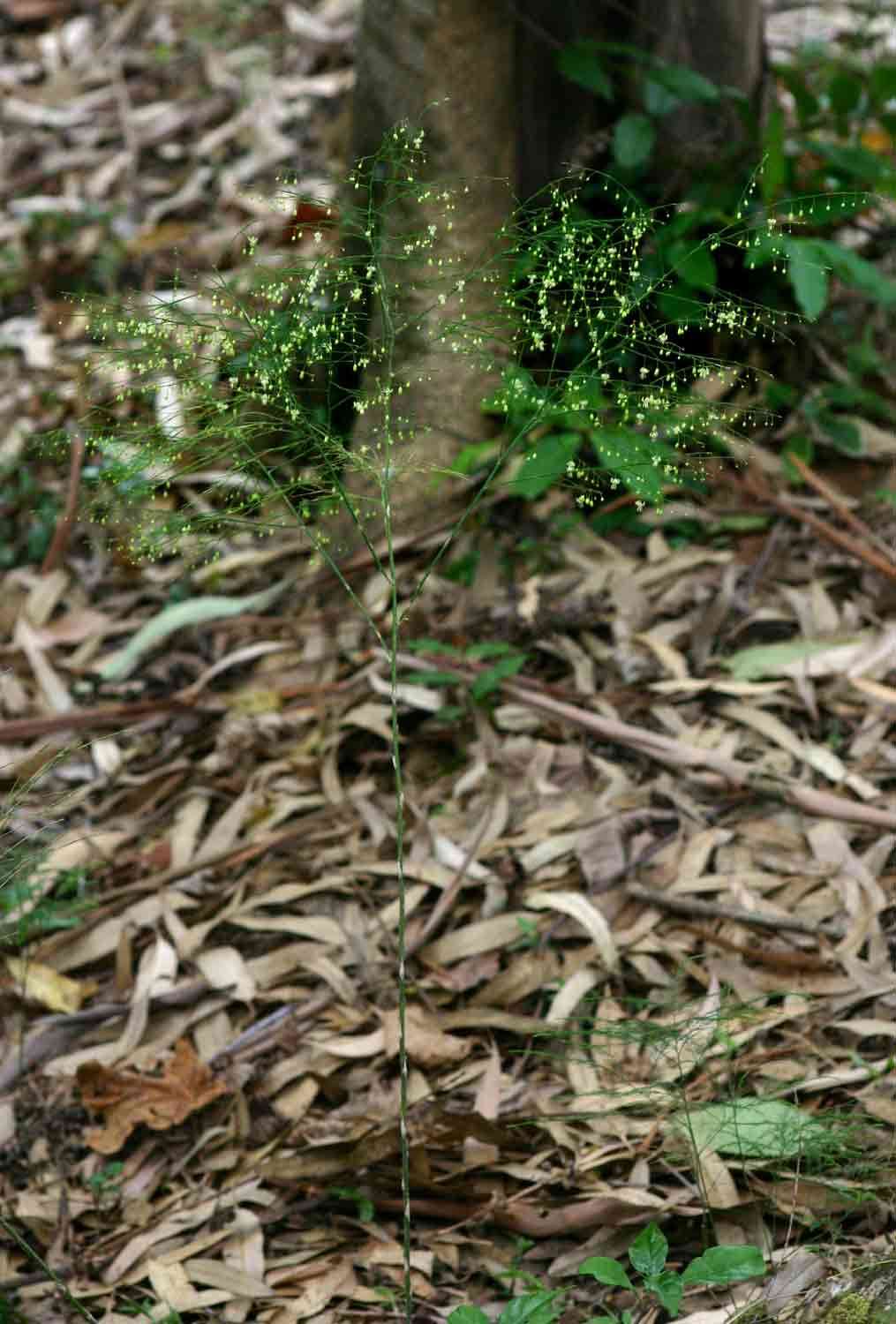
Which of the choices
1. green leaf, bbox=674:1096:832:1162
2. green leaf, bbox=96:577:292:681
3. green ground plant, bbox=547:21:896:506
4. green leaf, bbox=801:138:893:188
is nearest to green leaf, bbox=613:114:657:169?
green ground plant, bbox=547:21:896:506

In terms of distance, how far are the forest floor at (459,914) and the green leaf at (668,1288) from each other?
126mm

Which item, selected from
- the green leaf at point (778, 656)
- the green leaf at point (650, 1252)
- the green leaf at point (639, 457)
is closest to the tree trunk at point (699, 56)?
the green leaf at point (778, 656)

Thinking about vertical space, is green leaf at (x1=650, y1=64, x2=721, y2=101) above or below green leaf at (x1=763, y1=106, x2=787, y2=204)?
above

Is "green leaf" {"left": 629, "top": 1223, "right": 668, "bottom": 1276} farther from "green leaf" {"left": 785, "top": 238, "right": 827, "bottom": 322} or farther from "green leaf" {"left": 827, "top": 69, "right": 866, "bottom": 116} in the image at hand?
"green leaf" {"left": 827, "top": 69, "right": 866, "bottom": 116}

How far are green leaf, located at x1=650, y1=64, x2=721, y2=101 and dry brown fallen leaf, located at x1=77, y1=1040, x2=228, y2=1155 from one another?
215 centimetres

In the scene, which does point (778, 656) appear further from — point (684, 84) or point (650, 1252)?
point (650, 1252)

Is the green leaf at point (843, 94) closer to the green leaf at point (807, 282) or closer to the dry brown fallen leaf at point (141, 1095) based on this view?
the green leaf at point (807, 282)

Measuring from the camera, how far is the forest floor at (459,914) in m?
1.90

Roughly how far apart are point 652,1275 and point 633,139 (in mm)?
2311

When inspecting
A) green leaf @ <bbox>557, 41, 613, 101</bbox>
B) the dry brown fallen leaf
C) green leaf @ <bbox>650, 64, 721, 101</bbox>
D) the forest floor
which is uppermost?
green leaf @ <bbox>557, 41, 613, 101</bbox>

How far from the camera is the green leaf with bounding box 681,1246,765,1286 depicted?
148cm

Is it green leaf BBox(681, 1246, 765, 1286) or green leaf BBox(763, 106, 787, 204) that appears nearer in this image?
green leaf BBox(681, 1246, 765, 1286)

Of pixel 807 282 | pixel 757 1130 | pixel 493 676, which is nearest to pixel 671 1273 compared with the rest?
pixel 757 1130

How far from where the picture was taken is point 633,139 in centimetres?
299
